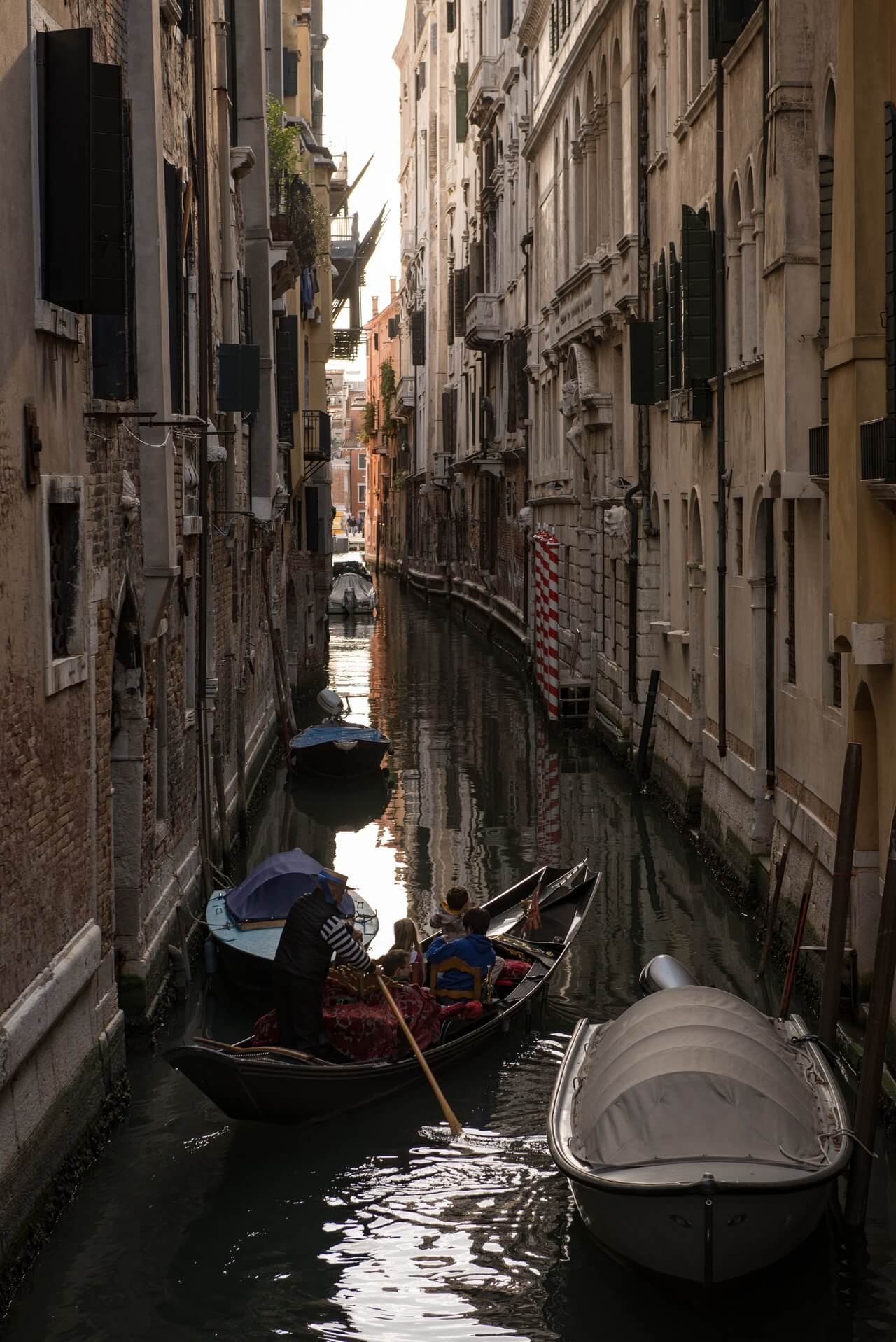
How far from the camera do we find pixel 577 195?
25.6 m

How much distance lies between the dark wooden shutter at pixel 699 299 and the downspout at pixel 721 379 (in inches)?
5.1

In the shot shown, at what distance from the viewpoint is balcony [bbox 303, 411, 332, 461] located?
105 ft

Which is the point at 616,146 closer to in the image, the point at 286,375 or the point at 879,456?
Result: the point at 286,375

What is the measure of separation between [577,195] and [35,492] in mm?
19029

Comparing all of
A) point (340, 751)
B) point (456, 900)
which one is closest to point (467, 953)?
point (456, 900)

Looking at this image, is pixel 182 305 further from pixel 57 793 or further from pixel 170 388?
pixel 57 793

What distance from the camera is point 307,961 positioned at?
9.81 metres

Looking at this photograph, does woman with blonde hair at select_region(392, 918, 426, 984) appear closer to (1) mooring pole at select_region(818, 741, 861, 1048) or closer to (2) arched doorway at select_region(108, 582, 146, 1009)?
(2) arched doorway at select_region(108, 582, 146, 1009)

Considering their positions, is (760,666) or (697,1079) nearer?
(697,1079)

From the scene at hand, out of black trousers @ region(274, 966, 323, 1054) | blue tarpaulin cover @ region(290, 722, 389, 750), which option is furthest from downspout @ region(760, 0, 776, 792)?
blue tarpaulin cover @ region(290, 722, 389, 750)

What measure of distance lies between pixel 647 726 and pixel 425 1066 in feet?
33.7

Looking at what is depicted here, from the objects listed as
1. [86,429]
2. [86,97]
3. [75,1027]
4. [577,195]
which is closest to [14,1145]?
[75,1027]

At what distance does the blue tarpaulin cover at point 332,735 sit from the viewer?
21.3 m

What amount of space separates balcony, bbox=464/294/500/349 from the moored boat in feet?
108
